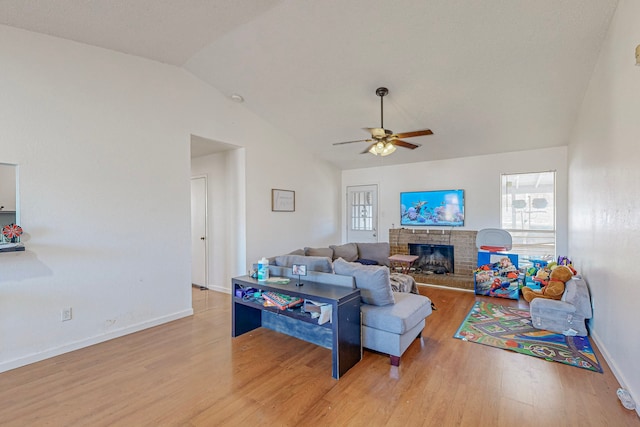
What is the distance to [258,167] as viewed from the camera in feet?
17.1

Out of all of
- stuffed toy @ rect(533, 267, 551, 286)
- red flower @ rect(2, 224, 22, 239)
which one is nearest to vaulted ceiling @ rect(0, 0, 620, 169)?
red flower @ rect(2, 224, 22, 239)

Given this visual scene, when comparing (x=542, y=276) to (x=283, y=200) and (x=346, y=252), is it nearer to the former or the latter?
(x=346, y=252)

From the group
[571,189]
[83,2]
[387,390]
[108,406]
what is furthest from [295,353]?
[571,189]

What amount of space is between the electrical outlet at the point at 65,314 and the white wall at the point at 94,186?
36 millimetres

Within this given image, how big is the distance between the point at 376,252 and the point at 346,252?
0.69 m

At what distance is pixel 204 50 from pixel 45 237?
8.89 ft

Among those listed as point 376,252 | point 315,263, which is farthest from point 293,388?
point 376,252

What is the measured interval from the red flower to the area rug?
14.7 feet

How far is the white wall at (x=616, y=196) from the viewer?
213cm

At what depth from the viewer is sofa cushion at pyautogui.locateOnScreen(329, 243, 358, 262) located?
5.55 meters

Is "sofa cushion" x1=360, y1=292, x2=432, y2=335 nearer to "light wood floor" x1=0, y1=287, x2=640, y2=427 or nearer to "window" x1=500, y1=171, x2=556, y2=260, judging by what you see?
"light wood floor" x1=0, y1=287, x2=640, y2=427

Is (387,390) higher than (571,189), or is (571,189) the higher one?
(571,189)

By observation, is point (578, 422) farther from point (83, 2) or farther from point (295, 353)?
point (83, 2)

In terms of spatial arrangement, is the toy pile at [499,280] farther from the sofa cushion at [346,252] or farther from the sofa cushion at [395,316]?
the sofa cushion at [395,316]
